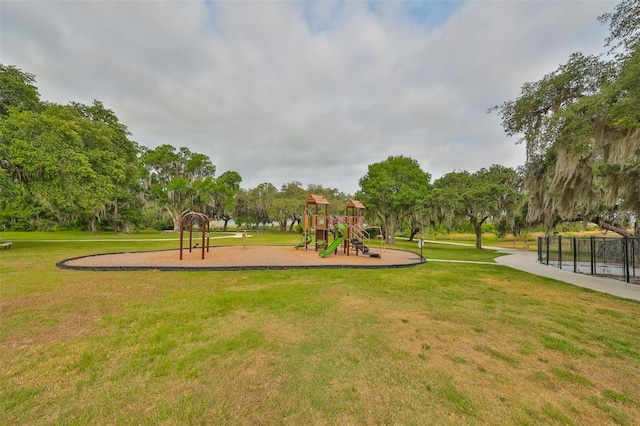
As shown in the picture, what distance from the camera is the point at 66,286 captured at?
5.87 m

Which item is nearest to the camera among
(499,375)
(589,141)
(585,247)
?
(499,375)

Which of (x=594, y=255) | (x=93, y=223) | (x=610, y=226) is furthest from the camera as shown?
(x=93, y=223)

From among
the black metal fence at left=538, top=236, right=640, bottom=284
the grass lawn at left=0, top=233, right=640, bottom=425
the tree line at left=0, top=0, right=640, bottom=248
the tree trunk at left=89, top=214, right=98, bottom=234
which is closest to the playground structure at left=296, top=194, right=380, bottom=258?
the grass lawn at left=0, top=233, right=640, bottom=425

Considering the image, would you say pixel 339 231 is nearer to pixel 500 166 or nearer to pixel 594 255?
pixel 594 255

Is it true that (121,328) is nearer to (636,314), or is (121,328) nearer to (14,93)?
(636,314)

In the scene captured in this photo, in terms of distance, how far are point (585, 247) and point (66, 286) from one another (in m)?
18.4

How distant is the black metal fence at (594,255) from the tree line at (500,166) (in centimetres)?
146

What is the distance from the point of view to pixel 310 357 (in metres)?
3.03

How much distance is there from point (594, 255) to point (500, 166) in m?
13.3

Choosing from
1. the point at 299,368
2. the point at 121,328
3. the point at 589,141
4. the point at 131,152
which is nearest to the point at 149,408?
the point at 299,368

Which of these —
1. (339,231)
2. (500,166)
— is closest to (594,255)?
(339,231)

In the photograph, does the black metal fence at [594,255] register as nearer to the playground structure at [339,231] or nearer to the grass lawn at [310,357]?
the grass lawn at [310,357]

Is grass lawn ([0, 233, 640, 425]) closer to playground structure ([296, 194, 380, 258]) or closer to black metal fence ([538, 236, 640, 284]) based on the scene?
black metal fence ([538, 236, 640, 284])

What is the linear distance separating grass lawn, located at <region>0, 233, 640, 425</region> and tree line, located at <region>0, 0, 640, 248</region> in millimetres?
4361
